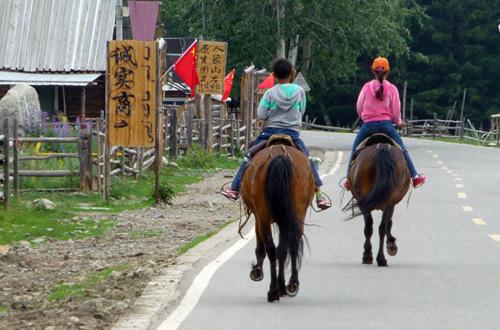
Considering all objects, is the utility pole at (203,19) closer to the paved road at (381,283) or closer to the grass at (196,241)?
the paved road at (381,283)

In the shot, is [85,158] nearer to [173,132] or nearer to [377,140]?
[377,140]

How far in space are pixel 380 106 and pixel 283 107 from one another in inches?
127

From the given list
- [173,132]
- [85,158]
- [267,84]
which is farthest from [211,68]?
[85,158]

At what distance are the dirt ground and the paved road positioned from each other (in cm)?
67

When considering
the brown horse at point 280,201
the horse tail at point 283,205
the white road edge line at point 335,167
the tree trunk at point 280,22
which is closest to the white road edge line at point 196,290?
A: the brown horse at point 280,201

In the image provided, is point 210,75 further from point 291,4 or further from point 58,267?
point 58,267

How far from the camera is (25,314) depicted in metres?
11.1

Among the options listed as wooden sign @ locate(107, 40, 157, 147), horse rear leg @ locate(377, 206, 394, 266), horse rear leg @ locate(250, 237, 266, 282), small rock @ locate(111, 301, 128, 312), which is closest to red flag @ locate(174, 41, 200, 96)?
wooden sign @ locate(107, 40, 157, 147)

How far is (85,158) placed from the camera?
23.6 m

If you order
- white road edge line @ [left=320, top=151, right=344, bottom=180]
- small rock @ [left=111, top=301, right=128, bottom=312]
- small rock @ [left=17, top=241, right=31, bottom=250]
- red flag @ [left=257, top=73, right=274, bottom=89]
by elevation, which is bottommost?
white road edge line @ [left=320, top=151, right=344, bottom=180]

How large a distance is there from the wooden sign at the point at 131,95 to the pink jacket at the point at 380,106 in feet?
26.9

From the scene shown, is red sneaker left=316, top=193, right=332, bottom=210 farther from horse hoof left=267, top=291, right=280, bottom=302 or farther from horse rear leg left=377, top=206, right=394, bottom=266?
horse hoof left=267, top=291, right=280, bottom=302

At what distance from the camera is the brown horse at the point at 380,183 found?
14586mm

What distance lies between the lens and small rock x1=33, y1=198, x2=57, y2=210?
20.2m
